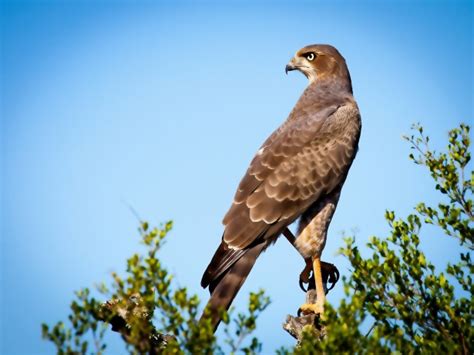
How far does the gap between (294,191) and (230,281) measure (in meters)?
1.60

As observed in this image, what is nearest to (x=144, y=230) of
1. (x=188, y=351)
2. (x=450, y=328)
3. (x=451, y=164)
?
(x=188, y=351)

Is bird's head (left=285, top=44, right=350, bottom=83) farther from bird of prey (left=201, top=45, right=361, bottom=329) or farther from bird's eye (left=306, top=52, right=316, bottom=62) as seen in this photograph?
bird of prey (left=201, top=45, right=361, bottom=329)

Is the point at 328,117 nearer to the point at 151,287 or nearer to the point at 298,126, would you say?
the point at 298,126

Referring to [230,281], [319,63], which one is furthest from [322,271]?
[319,63]

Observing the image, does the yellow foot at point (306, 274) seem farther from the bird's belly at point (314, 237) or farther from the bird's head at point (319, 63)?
the bird's head at point (319, 63)

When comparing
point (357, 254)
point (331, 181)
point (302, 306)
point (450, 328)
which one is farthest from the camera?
point (331, 181)

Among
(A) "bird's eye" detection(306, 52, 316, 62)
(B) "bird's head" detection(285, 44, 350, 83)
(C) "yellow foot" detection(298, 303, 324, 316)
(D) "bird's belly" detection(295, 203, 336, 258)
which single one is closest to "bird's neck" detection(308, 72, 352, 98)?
(B) "bird's head" detection(285, 44, 350, 83)

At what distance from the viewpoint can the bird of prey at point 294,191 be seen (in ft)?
25.7

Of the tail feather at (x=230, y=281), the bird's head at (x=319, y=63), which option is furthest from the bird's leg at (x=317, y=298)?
the bird's head at (x=319, y=63)

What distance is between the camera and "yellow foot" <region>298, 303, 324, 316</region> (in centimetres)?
790

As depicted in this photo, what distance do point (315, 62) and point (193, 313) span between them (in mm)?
6492

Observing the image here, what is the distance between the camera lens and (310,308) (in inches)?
315

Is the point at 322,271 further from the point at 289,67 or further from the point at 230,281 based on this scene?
the point at 289,67

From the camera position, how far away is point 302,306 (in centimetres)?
811
